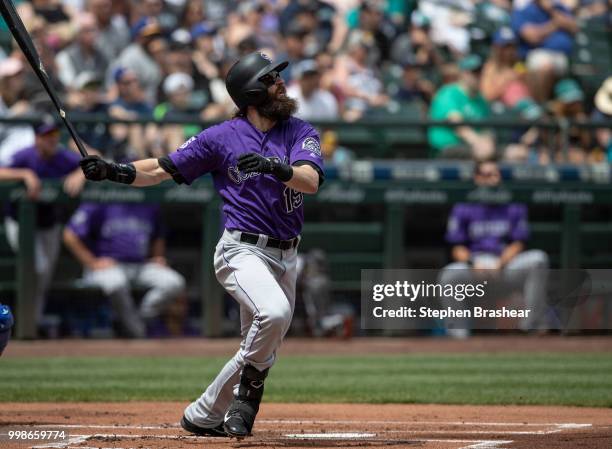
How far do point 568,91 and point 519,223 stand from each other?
103 inches

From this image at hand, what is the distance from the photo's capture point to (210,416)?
5.99 meters

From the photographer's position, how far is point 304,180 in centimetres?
561

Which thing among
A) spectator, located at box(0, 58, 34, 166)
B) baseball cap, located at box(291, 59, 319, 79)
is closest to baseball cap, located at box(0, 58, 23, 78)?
spectator, located at box(0, 58, 34, 166)

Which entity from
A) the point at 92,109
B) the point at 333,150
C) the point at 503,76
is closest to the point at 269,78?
the point at 92,109

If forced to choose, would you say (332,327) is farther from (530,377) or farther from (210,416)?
(210,416)

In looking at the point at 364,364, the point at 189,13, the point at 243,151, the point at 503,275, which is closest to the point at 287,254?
the point at 243,151

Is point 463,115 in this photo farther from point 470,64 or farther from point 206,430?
point 206,430

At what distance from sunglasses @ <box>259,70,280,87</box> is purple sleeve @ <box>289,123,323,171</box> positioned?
294mm

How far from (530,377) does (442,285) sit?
1.05 meters

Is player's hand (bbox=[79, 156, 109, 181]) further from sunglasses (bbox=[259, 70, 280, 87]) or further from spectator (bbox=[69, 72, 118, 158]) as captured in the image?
spectator (bbox=[69, 72, 118, 158])

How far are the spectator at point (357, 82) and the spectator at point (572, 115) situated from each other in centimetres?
216

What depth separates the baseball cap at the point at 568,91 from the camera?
14398mm

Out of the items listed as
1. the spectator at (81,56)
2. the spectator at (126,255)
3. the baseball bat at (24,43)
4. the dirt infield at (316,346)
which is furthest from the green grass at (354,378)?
the spectator at (81,56)

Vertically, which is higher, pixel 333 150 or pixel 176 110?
pixel 176 110
